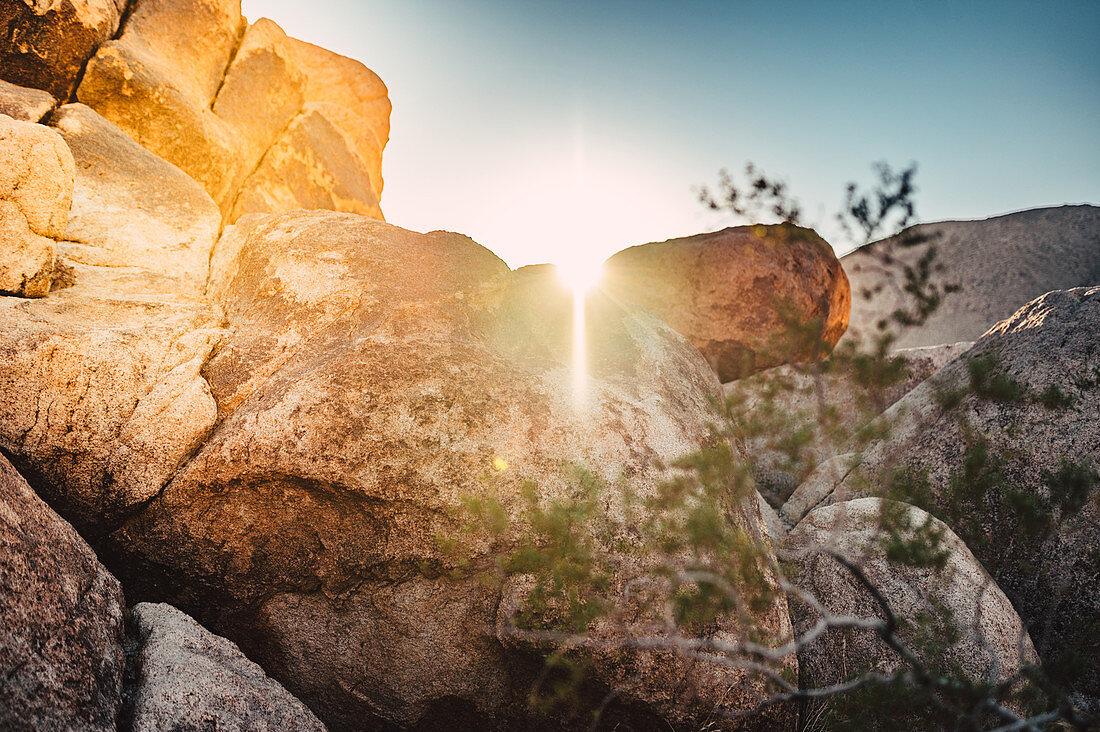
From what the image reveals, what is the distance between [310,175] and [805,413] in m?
10.5

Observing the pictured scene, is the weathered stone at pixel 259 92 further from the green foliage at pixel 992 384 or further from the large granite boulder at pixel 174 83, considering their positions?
the green foliage at pixel 992 384

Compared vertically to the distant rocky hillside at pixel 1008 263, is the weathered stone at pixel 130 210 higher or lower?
lower

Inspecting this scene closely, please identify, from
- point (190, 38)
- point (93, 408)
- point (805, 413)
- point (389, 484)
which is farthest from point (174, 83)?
point (805, 413)

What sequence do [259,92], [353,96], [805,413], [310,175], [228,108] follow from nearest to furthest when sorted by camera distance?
[805,413] → [228,108] → [259,92] → [310,175] → [353,96]

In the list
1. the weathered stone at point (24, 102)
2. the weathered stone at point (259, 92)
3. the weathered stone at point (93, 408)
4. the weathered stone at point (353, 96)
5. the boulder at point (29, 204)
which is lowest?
the weathered stone at point (93, 408)

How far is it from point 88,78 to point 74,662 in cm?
808

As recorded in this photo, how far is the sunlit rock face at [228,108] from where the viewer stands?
311 inches

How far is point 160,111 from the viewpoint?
26.8ft

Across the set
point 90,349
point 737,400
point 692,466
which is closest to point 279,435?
point 90,349

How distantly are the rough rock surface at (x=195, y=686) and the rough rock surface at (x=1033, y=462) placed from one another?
4.20 m

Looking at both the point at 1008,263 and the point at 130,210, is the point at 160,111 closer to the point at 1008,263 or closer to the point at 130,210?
the point at 130,210

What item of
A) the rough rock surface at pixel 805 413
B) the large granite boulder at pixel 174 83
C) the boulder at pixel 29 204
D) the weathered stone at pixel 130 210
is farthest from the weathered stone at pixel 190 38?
the rough rock surface at pixel 805 413

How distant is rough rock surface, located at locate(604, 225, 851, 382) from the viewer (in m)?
8.89

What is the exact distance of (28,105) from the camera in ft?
20.8
